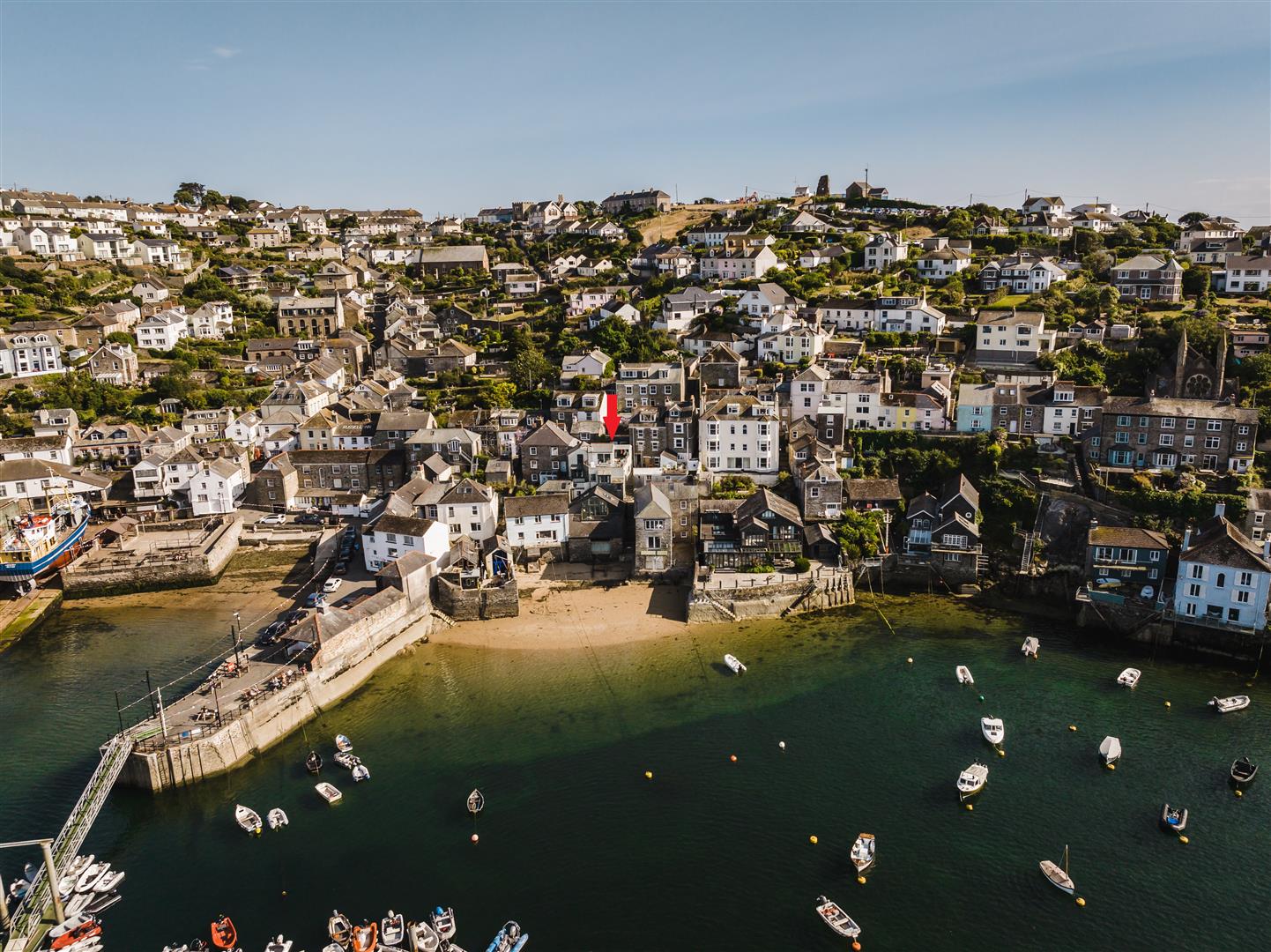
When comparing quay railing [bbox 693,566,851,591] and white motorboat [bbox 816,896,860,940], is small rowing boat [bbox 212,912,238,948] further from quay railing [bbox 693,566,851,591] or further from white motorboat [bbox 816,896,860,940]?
quay railing [bbox 693,566,851,591]

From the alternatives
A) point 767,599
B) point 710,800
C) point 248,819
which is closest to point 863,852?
point 710,800

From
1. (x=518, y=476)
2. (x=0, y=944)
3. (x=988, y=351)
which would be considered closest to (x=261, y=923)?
(x=0, y=944)

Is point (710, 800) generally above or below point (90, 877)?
above

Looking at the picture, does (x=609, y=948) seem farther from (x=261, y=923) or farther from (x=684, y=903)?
(x=261, y=923)

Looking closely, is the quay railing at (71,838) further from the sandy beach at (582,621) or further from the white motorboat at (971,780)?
the white motorboat at (971,780)

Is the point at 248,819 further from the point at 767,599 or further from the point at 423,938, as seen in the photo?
the point at 767,599

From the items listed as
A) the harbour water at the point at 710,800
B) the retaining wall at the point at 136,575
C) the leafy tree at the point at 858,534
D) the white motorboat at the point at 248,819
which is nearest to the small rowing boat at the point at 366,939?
the harbour water at the point at 710,800

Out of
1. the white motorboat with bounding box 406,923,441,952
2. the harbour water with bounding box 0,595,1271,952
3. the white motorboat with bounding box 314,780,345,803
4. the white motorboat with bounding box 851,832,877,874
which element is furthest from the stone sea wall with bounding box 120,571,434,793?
the white motorboat with bounding box 851,832,877,874
